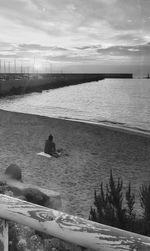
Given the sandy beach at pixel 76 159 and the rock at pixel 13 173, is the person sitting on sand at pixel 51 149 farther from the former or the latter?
the rock at pixel 13 173

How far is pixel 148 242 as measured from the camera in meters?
1.02

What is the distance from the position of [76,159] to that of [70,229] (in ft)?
36.9

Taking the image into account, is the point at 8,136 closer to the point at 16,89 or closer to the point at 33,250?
the point at 33,250

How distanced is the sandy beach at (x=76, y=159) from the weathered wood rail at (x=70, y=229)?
240 inches

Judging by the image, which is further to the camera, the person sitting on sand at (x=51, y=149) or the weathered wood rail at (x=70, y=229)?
the person sitting on sand at (x=51, y=149)

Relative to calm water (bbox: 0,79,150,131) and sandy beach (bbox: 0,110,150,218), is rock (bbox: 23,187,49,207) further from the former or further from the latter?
calm water (bbox: 0,79,150,131)

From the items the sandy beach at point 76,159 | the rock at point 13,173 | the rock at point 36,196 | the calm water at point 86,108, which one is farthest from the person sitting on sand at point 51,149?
the calm water at point 86,108

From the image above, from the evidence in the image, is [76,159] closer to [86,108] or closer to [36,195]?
[36,195]

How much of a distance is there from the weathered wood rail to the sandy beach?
609 cm

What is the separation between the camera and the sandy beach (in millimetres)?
9148

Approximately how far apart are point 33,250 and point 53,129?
1656cm

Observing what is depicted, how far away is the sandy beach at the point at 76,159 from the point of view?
30.0 ft

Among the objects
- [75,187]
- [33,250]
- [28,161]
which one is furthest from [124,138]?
[33,250]

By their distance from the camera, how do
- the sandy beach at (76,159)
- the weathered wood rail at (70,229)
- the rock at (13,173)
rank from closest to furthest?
1. the weathered wood rail at (70,229)
2. the rock at (13,173)
3. the sandy beach at (76,159)
